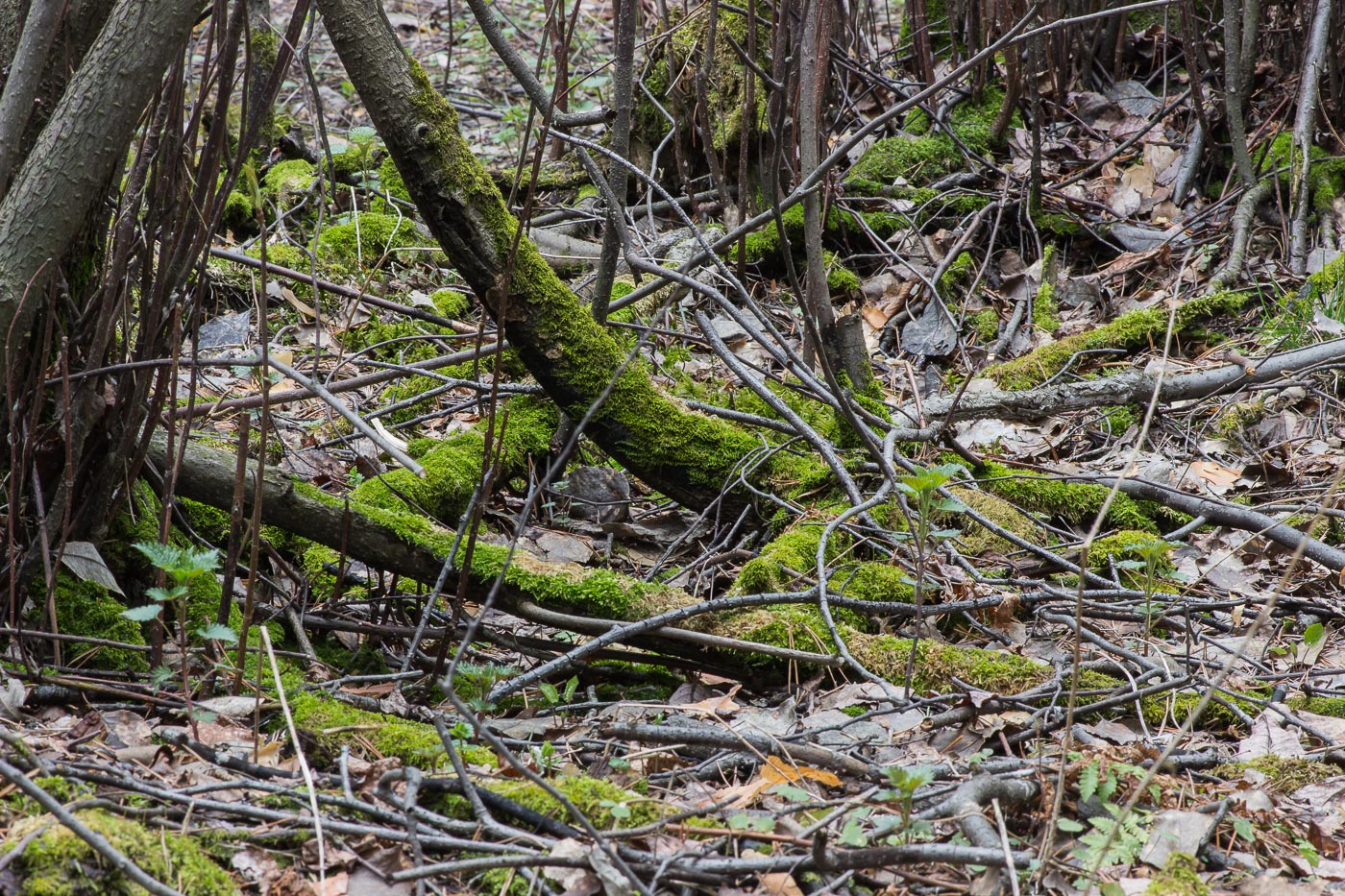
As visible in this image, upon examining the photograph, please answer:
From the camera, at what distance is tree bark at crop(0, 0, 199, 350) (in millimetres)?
1954

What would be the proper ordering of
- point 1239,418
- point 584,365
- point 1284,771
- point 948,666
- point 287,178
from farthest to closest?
point 287,178 < point 1239,418 < point 584,365 < point 948,666 < point 1284,771

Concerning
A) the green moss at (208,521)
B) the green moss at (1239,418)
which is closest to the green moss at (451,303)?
the green moss at (208,521)

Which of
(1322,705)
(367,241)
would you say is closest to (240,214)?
(367,241)

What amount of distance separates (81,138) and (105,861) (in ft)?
4.26

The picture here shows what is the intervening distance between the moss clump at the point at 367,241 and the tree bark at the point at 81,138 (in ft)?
10.0

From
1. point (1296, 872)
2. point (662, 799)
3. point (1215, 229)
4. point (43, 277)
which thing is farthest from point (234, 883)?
point (1215, 229)

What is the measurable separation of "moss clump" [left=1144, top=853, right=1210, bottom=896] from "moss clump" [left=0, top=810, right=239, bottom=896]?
138 centimetres

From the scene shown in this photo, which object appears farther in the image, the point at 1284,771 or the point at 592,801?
the point at 1284,771

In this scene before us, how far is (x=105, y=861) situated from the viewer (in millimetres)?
1471

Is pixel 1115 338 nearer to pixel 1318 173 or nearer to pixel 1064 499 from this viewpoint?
pixel 1064 499

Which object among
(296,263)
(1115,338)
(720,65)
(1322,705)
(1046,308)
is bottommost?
(1322,705)

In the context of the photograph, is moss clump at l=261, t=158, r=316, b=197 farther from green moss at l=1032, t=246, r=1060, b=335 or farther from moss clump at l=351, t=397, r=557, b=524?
green moss at l=1032, t=246, r=1060, b=335

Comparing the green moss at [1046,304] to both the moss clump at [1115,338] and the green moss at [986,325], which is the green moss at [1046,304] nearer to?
the green moss at [986,325]

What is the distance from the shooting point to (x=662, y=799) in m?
1.93
